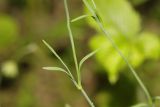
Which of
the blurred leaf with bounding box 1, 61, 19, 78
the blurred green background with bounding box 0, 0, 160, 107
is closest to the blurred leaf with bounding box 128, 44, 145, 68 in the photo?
the blurred green background with bounding box 0, 0, 160, 107

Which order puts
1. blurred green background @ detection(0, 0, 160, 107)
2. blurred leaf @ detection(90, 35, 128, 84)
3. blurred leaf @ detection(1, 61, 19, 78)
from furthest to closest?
blurred leaf @ detection(1, 61, 19, 78) → blurred green background @ detection(0, 0, 160, 107) → blurred leaf @ detection(90, 35, 128, 84)

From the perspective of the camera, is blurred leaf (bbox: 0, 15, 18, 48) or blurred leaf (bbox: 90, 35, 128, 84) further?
blurred leaf (bbox: 0, 15, 18, 48)

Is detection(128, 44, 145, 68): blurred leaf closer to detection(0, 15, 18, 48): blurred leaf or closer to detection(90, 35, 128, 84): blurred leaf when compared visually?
detection(90, 35, 128, 84): blurred leaf

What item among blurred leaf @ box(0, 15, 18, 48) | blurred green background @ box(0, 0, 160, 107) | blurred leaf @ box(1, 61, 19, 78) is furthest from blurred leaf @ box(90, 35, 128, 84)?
blurred leaf @ box(0, 15, 18, 48)

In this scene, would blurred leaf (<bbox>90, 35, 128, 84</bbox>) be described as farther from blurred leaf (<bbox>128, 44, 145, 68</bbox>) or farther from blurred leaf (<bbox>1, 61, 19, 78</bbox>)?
blurred leaf (<bbox>1, 61, 19, 78</bbox>)

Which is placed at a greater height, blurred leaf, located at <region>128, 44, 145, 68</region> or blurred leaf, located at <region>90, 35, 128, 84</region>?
blurred leaf, located at <region>90, 35, 128, 84</region>

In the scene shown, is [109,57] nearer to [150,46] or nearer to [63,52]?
[150,46]

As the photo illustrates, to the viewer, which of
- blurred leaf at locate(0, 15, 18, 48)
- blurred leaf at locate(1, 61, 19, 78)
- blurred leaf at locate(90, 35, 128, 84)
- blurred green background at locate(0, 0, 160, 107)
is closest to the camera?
blurred leaf at locate(90, 35, 128, 84)

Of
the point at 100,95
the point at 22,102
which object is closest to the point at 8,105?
the point at 22,102

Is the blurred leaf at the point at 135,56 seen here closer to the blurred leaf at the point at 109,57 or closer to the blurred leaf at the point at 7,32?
the blurred leaf at the point at 109,57
